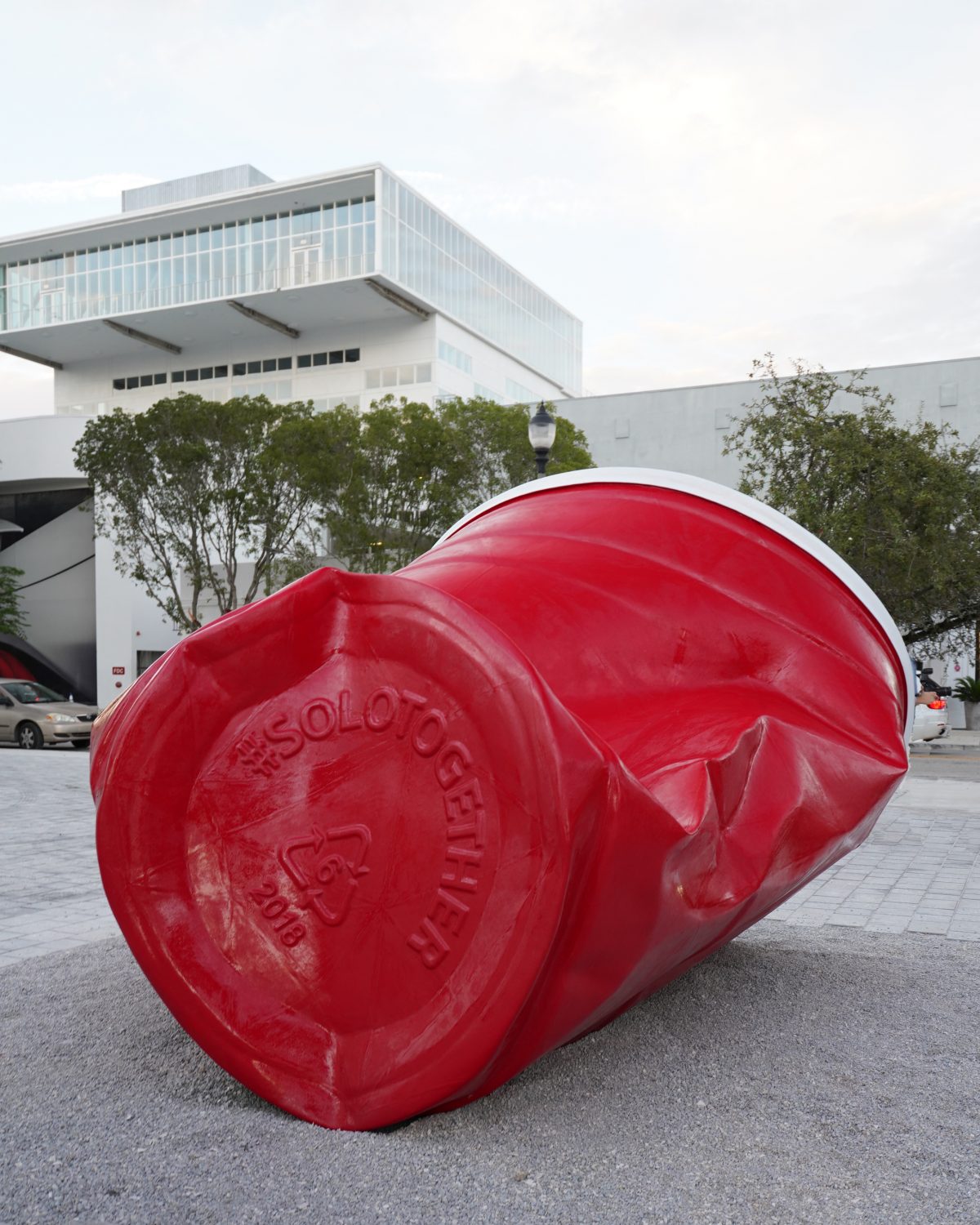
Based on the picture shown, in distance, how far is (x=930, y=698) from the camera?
22312 millimetres

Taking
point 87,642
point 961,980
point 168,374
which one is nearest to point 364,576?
point 961,980

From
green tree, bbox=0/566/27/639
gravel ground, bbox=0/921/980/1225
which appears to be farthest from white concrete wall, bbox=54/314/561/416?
gravel ground, bbox=0/921/980/1225

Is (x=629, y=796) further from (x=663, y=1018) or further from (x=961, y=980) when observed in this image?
(x=961, y=980)

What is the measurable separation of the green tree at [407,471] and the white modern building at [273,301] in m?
24.7

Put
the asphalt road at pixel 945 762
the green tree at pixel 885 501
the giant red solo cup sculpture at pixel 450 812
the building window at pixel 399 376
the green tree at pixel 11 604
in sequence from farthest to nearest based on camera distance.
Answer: the building window at pixel 399 376, the green tree at pixel 11 604, the green tree at pixel 885 501, the asphalt road at pixel 945 762, the giant red solo cup sculpture at pixel 450 812

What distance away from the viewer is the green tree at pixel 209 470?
24.1 meters

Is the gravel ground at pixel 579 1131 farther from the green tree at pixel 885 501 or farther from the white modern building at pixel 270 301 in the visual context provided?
the white modern building at pixel 270 301

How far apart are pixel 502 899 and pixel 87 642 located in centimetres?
3728

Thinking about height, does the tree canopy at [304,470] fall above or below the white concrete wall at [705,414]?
below

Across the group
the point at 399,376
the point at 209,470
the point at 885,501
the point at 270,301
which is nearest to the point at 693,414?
the point at 885,501

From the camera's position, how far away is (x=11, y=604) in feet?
119

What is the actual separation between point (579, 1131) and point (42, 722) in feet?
69.0

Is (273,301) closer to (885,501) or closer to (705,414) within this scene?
(705,414)

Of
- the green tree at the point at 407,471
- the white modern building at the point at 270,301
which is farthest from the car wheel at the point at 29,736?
the white modern building at the point at 270,301
